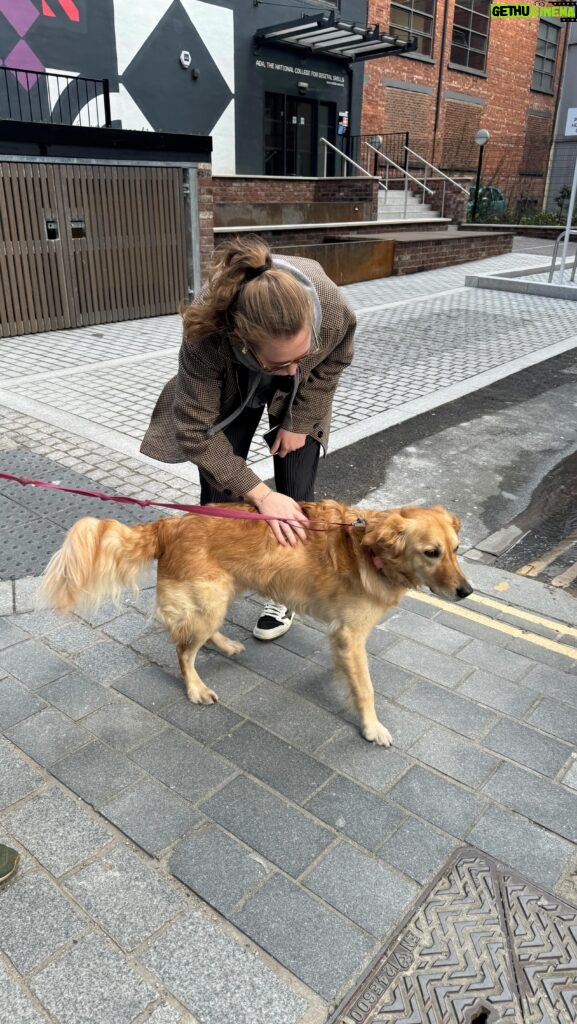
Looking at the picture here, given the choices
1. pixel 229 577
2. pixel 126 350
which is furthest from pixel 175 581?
pixel 126 350

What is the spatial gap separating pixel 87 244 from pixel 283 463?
29.0 ft

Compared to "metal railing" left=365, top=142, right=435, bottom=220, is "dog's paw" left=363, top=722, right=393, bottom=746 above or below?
below

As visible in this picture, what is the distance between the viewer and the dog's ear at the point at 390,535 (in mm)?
2734

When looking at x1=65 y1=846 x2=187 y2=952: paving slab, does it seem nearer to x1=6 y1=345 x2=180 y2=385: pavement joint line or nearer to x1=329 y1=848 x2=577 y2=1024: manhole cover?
x1=329 y1=848 x2=577 y2=1024: manhole cover

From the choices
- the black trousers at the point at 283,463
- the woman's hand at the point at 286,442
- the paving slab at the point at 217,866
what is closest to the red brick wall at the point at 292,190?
the black trousers at the point at 283,463

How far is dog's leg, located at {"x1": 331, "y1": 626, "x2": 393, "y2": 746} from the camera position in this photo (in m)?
2.97

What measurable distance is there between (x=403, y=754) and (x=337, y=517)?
1.04 metres

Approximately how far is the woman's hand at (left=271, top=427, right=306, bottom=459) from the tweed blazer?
3 cm

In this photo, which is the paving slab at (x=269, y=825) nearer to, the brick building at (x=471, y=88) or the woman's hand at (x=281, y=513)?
the woman's hand at (x=281, y=513)

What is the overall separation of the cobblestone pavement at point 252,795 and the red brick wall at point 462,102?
24603 millimetres

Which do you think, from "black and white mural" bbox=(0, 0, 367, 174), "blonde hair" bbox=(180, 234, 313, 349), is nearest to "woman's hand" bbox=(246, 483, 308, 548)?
"blonde hair" bbox=(180, 234, 313, 349)

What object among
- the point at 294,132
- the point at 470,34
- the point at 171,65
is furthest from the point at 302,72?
the point at 470,34

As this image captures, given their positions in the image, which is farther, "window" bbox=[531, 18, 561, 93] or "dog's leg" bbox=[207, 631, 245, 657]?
"window" bbox=[531, 18, 561, 93]

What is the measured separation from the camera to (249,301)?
7.87 feet
